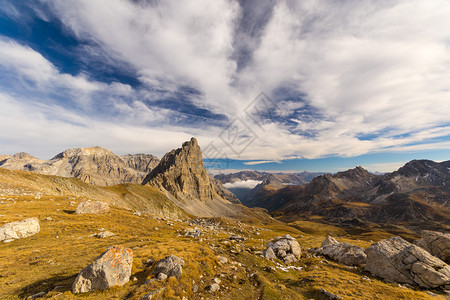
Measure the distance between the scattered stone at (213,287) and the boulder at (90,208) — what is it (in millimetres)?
51419

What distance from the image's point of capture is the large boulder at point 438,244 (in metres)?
36.0

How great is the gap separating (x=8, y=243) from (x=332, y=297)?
48291 mm

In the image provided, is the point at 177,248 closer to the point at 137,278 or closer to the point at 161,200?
the point at 137,278

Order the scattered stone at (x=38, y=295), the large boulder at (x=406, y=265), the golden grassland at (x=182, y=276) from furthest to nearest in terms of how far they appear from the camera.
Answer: the large boulder at (x=406, y=265), the golden grassland at (x=182, y=276), the scattered stone at (x=38, y=295)

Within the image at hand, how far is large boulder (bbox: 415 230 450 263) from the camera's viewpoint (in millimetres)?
35975

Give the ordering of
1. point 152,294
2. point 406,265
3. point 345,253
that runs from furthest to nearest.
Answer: point 345,253
point 406,265
point 152,294

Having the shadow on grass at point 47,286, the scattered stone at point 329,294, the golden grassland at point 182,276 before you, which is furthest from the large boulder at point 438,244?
the shadow on grass at point 47,286

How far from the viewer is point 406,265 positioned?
2845 centimetres

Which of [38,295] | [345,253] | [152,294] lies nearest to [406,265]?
[345,253]

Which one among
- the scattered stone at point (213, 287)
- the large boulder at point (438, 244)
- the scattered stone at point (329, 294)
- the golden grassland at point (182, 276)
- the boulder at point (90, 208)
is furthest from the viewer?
the boulder at point (90, 208)

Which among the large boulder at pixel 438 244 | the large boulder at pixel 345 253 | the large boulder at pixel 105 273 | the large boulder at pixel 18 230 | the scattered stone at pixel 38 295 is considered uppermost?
the large boulder at pixel 105 273

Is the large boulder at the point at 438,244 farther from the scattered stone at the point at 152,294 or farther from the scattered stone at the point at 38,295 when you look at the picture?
the scattered stone at the point at 38,295

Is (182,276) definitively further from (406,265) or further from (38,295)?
(406,265)

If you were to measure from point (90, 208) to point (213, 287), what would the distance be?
5384 centimetres
